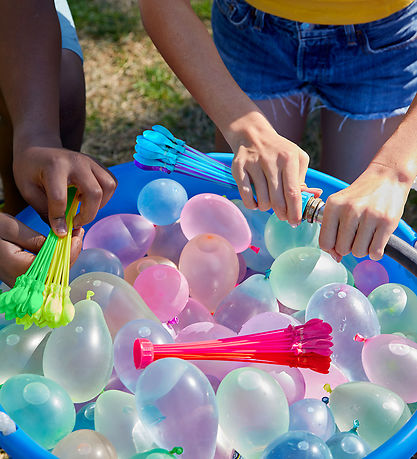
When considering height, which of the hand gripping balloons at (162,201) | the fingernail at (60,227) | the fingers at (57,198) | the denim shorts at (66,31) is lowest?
the hand gripping balloons at (162,201)

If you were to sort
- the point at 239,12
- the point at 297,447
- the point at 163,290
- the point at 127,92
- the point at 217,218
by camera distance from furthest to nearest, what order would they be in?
the point at 127,92 < the point at 239,12 < the point at 217,218 < the point at 163,290 < the point at 297,447

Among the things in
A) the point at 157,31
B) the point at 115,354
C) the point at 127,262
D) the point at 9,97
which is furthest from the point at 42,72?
the point at 115,354

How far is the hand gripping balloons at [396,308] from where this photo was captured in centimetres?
93

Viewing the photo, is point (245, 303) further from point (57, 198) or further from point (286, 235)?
point (57, 198)

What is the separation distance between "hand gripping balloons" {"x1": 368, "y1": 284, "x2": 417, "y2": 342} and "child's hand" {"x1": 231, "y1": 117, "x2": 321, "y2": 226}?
0.21 m

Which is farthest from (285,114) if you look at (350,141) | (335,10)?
(335,10)

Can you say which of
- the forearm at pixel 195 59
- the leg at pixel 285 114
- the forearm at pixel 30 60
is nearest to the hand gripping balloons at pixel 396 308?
the forearm at pixel 195 59

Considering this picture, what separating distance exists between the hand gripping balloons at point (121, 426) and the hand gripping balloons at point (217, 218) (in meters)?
0.35

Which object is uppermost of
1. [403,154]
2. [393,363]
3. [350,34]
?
[350,34]

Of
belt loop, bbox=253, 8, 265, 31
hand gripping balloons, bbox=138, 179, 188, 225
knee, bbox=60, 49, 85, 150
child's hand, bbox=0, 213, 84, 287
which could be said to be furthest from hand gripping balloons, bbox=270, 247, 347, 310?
knee, bbox=60, 49, 85, 150

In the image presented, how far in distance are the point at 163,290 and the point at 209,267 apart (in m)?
0.09

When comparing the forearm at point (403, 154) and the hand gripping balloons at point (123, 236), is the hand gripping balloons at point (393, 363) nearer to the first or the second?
the forearm at point (403, 154)

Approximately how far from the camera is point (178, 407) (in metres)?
0.71

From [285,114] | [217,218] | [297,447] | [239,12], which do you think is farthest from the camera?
[285,114]
